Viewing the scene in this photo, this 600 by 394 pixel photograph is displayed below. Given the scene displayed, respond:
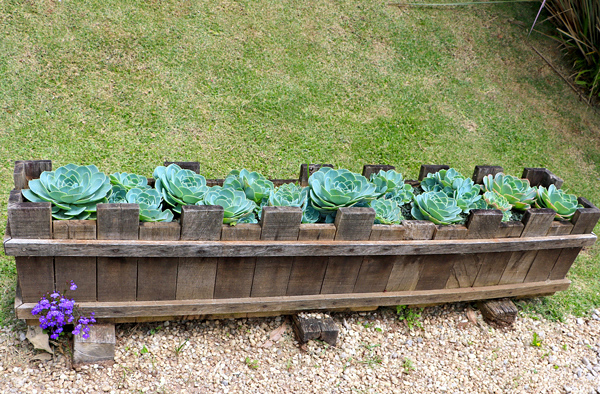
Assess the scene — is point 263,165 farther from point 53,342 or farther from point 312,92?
point 53,342

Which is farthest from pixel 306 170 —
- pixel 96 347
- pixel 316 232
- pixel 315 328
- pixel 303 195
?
pixel 96 347

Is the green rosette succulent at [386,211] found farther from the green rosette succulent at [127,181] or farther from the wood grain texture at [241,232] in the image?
the green rosette succulent at [127,181]

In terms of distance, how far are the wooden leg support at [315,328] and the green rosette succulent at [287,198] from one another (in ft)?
2.45

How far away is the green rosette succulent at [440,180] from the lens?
3.55 meters

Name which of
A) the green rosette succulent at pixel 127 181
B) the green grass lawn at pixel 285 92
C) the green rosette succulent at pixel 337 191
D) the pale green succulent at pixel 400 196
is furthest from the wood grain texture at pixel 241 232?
the green grass lawn at pixel 285 92

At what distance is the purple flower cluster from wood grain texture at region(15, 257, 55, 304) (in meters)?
0.05

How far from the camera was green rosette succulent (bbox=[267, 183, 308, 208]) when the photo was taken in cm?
297

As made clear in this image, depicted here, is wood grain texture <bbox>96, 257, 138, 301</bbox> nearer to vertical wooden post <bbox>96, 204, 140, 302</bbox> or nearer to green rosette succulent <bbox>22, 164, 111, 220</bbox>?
vertical wooden post <bbox>96, 204, 140, 302</bbox>

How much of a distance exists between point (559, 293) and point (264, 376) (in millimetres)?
2594

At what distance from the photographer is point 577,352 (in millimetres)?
3598

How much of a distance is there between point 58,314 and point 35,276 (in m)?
0.23

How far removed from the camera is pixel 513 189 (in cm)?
351

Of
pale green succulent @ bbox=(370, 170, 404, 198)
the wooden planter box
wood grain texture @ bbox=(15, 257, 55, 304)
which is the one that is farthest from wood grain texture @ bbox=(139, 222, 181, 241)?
pale green succulent @ bbox=(370, 170, 404, 198)

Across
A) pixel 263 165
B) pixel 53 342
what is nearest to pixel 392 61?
pixel 263 165
